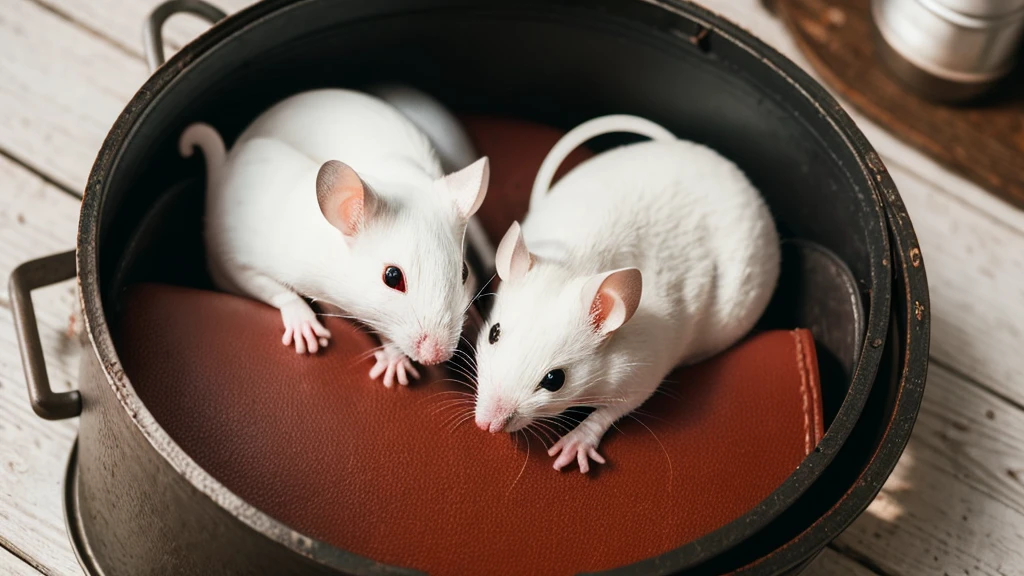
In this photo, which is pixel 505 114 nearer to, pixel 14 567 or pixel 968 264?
pixel 968 264

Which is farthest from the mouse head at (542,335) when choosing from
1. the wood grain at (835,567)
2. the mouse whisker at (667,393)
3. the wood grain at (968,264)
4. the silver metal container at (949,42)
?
the silver metal container at (949,42)

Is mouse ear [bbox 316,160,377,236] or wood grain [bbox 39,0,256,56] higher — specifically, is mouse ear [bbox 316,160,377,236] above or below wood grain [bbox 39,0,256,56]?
above

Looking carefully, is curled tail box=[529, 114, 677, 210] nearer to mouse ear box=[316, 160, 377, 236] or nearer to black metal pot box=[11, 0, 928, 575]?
black metal pot box=[11, 0, 928, 575]

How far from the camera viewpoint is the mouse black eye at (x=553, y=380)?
3.12ft

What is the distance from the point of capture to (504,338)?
0.96 meters

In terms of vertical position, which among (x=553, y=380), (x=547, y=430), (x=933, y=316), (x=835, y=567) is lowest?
(x=835, y=567)

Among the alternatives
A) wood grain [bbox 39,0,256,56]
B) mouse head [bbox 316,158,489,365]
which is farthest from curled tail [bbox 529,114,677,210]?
wood grain [bbox 39,0,256,56]

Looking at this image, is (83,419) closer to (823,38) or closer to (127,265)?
(127,265)

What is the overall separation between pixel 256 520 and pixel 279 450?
0.15m

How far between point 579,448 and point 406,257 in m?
0.26

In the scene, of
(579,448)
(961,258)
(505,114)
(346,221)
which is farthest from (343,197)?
(961,258)

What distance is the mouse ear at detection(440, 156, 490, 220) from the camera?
102 cm

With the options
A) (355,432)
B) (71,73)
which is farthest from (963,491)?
(71,73)

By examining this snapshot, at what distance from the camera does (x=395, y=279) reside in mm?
987
